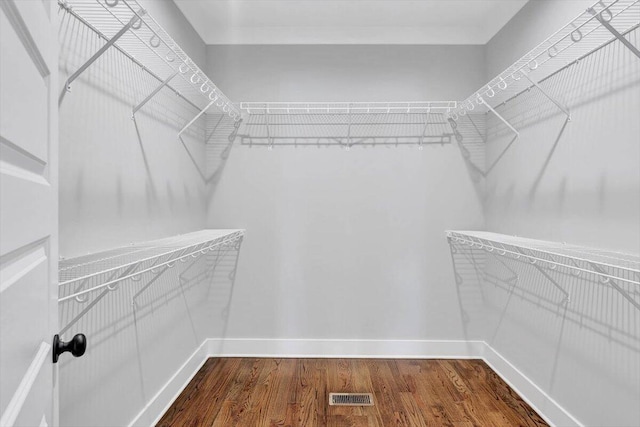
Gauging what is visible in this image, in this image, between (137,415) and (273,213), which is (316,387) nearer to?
(137,415)

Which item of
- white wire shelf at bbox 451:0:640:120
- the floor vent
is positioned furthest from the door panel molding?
the floor vent

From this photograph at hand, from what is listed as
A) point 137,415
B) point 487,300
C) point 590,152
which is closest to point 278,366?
point 137,415

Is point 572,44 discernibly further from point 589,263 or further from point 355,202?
point 355,202

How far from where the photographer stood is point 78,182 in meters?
1.36

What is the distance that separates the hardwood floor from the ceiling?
2168 millimetres

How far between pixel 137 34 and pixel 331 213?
5.21 ft

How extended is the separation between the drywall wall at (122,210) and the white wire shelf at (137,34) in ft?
0.13

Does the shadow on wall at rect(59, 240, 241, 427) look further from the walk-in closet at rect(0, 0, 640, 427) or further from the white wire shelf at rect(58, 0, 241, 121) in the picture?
the white wire shelf at rect(58, 0, 241, 121)

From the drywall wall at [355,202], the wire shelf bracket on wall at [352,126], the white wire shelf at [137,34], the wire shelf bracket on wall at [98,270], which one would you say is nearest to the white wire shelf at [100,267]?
the wire shelf bracket on wall at [98,270]

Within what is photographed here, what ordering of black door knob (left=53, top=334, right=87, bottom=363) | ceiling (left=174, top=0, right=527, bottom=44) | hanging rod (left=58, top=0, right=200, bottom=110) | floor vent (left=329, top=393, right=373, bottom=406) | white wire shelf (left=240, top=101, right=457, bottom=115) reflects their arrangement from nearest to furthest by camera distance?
black door knob (left=53, top=334, right=87, bottom=363) → hanging rod (left=58, top=0, right=200, bottom=110) → floor vent (left=329, top=393, right=373, bottom=406) → ceiling (left=174, top=0, right=527, bottom=44) → white wire shelf (left=240, top=101, right=457, bottom=115)

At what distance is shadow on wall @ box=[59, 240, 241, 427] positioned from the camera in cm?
134

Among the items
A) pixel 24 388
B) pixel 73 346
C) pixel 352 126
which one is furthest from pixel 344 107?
pixel 24 388

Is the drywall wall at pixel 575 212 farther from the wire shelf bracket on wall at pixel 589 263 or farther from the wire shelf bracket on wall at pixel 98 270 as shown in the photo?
the wire shelf bracket on wall at pixel 98 270

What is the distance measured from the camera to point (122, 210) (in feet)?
5.35
